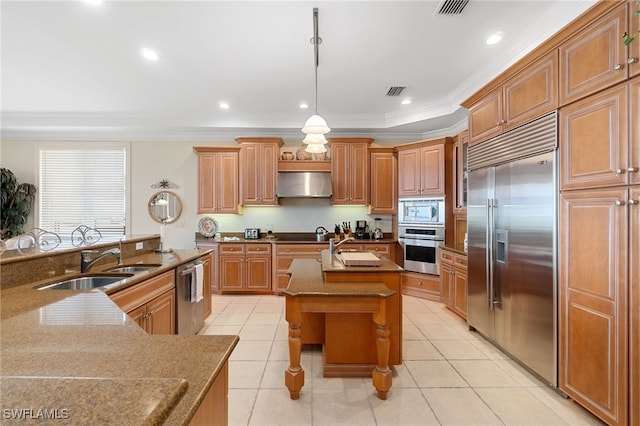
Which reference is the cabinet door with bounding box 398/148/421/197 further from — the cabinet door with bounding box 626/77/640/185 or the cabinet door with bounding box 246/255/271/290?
the cabinet door with bounding box 626/77/640/185

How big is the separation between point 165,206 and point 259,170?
81.1 inches

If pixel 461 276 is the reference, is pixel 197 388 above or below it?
above

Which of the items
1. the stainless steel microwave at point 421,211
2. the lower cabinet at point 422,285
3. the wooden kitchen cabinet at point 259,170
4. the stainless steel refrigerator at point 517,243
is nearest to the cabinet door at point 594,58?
the stainless steel refrigerator at point 517,243

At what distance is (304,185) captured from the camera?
5.25 metres

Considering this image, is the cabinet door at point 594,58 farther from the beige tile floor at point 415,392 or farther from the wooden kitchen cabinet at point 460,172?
the beige tile floor at point 415,392

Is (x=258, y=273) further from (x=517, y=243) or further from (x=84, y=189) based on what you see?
(x=84, y=189)

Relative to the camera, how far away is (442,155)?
4.64m

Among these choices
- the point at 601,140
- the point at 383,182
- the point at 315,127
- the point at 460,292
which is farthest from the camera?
the point at 383,182

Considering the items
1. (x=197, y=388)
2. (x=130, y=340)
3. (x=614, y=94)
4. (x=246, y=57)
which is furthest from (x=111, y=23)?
(x=614, y=94)

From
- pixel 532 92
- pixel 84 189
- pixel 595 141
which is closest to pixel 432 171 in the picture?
pixel 532 92

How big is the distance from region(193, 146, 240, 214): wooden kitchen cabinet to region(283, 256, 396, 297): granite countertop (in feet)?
9.94

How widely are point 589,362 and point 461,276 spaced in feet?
6.07

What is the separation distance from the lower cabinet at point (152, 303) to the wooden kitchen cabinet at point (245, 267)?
2178 millimetres

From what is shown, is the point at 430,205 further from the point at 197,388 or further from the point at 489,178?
the point at 197,388
